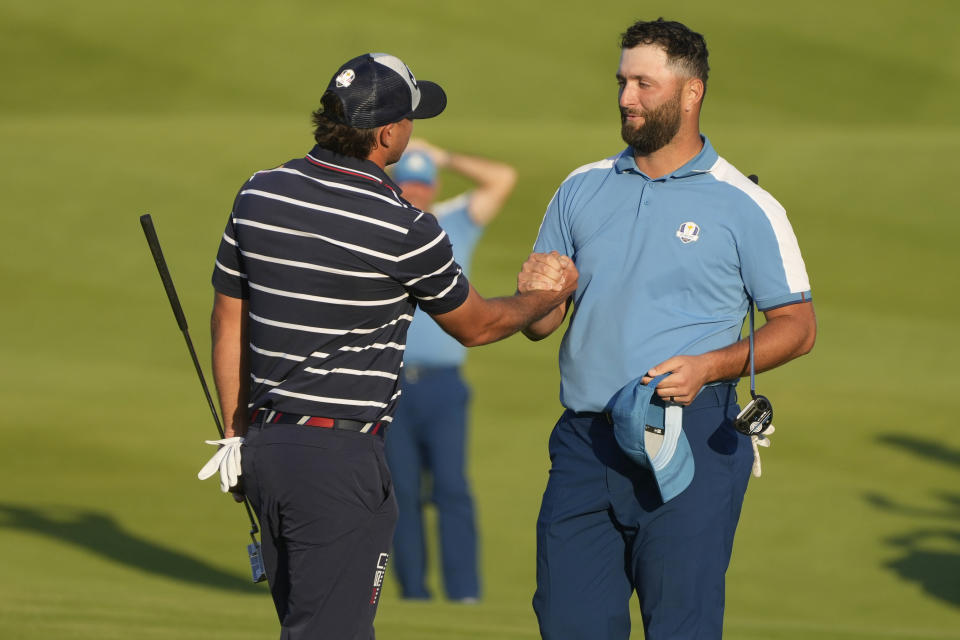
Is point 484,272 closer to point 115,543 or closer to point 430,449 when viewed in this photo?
point 115,543

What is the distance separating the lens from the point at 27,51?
3197 centimetres

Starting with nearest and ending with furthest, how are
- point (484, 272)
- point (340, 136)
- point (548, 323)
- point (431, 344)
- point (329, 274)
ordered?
point (329, 274), point (340, 136), point (548, 323), point (431, 344), point (484, 272)

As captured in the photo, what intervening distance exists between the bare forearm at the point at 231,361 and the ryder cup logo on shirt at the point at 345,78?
77 centimetres

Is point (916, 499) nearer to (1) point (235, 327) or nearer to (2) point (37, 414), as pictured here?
(2) point (37, 414)

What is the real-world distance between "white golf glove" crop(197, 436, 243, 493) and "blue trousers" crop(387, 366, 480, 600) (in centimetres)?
443

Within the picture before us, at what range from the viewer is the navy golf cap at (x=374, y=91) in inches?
196

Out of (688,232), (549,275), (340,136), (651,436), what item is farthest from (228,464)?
(688,232)

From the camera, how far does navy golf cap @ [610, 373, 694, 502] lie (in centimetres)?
518

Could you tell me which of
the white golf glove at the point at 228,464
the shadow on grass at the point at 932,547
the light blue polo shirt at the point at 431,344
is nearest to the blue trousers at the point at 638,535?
the white golf glove at the point at 228,464

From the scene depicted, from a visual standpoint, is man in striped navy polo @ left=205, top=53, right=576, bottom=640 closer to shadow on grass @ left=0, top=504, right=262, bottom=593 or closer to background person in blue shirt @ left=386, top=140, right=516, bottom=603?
background person in blue shirt @ left=386, top=140, right=516, bottom=603

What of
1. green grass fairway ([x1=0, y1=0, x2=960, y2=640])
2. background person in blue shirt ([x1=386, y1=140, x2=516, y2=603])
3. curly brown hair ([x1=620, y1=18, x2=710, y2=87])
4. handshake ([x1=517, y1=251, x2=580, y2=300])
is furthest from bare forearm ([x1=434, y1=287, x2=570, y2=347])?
background person in blue shirt ([x1=386, y1=140, x2=516, y2=603])

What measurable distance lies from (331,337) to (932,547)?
8.71m

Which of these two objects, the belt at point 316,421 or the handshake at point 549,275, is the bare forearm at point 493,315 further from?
the belt at point 316,421

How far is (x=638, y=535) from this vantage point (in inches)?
213
